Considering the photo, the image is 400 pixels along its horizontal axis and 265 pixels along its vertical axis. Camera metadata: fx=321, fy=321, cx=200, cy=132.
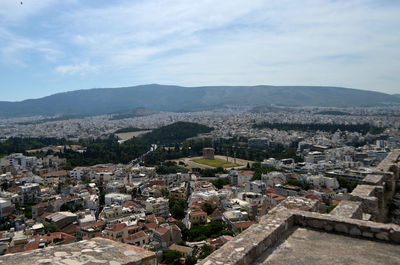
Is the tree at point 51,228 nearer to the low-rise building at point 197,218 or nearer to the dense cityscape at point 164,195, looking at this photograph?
the dense cityscape at point 164,195

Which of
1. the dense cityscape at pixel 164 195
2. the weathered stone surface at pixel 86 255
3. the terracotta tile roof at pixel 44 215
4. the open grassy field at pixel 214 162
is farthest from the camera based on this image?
the open grassy field at pixel 214 162

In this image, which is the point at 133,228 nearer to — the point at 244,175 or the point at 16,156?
the point at 244,175

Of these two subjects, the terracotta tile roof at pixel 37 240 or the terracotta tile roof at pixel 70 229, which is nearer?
the terracotta tile roof at pixel 37 240

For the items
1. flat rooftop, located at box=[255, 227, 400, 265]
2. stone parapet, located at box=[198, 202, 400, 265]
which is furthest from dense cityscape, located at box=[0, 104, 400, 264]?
flat rooftop, located at box=[255, 227, 400, 265]

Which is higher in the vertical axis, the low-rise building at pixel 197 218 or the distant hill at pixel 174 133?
the distant hill at pixel 174 133

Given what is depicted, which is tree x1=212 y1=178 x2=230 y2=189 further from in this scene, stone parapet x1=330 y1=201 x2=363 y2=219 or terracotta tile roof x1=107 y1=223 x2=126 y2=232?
stone parapet x1=330 y1=201 x2=363 y2=219

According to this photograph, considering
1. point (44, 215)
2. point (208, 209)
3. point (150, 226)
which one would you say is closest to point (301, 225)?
point (150, 226)

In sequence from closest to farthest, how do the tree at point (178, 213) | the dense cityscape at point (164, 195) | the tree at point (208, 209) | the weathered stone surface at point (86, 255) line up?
the weathered stone surface at point (86, 255), the dense cityscape at point (164, 195), the tree at point (208, 209), the tree at point (178, 213)

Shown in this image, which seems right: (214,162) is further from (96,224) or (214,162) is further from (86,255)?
(86,255)

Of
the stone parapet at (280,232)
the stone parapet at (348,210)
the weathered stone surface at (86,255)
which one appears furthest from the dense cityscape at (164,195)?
the weathered stone surface at (86,255)
